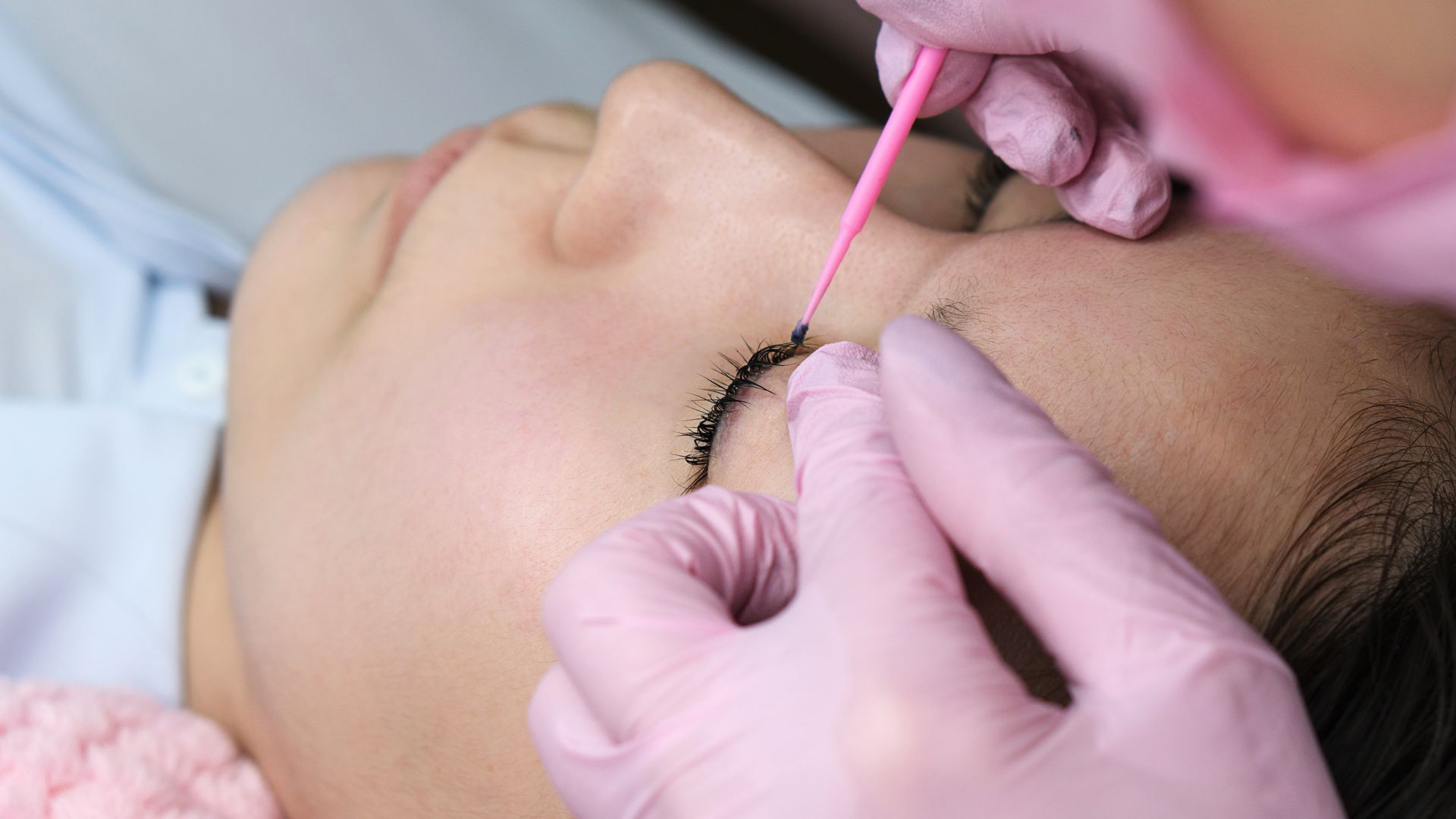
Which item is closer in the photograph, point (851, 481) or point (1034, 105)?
point (851, 481)

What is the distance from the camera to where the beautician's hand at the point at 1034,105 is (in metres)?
0.83

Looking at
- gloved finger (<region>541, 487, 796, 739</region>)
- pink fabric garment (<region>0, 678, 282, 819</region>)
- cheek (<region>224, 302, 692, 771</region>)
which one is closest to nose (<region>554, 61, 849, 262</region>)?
cheek (<region>224, 302, 692, 771</region>)

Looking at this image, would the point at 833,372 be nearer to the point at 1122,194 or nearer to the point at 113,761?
the point at 1122,194

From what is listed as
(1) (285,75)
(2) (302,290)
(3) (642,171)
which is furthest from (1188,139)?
(1) (285,75)

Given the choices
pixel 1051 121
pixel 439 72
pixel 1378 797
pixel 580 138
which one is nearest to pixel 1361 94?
pixel 1051 121

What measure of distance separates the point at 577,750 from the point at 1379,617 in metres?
0.56

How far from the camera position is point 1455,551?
0.71 meters

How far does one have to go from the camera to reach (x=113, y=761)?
0.85 metres

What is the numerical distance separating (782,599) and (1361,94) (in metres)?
0.50

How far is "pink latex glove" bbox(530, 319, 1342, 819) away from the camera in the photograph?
0.52 m

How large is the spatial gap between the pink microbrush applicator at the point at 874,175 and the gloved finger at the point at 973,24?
0.09 ft

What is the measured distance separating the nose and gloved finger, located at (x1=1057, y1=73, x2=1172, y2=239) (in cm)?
21

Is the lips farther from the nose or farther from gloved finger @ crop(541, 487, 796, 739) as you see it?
gloved finger @ crop(541, 487, 796, 739)

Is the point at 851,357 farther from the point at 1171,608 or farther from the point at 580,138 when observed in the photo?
the point at 580,138
